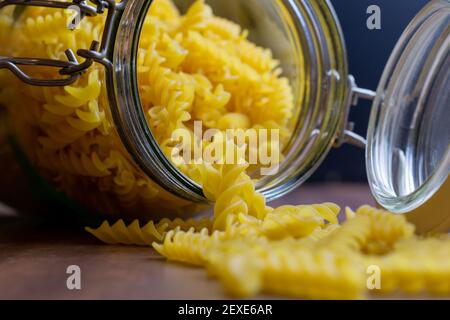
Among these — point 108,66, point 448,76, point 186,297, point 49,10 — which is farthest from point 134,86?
point 448,76

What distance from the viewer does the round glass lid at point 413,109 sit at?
0.73 m

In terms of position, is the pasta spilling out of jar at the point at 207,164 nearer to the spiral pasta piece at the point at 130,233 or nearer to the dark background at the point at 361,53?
the spiral pasta piece at the point at 130,233

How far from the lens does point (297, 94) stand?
85cm

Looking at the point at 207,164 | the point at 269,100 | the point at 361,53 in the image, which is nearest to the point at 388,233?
the point at 207,164

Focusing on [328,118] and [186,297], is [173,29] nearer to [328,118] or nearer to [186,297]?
[328,118]

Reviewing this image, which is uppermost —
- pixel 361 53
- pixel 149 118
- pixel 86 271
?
pixel 361 53

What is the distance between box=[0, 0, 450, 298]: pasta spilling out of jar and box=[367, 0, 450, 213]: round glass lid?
0.34 feet

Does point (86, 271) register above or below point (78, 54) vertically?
below

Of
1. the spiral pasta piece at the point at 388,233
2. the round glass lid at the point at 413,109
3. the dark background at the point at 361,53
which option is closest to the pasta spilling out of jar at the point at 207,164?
the spiral pasta piece at the point at 388,233

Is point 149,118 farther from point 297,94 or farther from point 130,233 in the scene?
point 297,94

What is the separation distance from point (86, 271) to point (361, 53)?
87 centimetres

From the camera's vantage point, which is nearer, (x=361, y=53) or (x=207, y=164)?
(x=207, y=164)

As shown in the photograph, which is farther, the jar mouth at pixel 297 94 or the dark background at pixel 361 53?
the dark background at pixel 361 53

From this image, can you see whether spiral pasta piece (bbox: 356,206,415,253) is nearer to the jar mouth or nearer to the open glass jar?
the open glass jar
